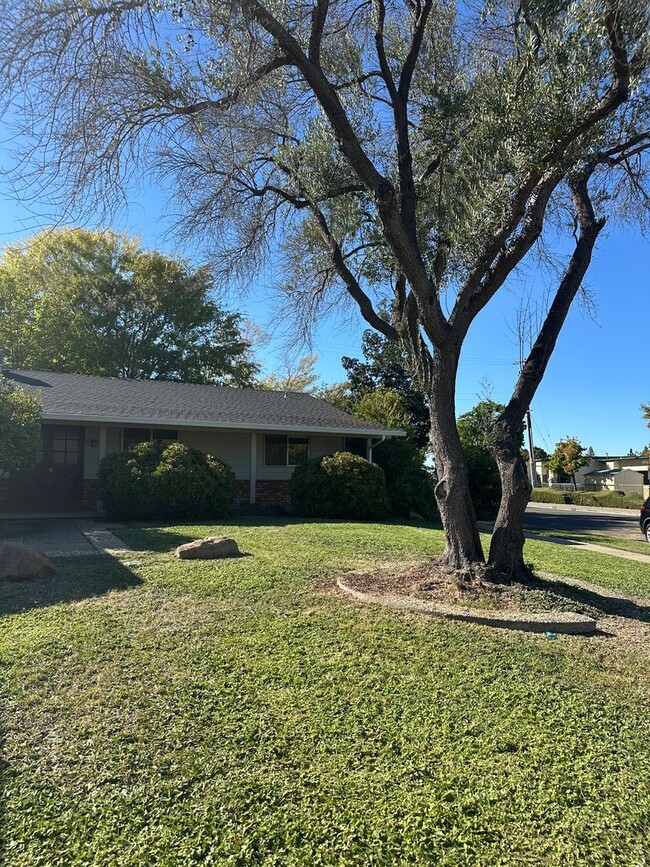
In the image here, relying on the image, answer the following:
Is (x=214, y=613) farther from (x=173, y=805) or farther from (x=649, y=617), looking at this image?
(x=649, y=617)

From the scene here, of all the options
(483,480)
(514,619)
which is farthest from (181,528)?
(483,480)

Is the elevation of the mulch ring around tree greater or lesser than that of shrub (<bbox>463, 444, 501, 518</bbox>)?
lesser

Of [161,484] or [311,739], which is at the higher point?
[161,484]

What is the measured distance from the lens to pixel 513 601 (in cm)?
528

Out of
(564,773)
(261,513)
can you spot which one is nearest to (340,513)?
(261,513)

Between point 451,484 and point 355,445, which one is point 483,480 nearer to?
point 355,445

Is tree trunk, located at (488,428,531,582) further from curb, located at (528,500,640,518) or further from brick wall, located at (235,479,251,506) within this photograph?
curb, located at (528,500,640,518)

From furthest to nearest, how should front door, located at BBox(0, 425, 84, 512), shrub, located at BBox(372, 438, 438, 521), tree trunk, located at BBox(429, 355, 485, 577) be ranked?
shrub, located at BBox(372, 438, 438, 521) < front door, located at BBox(0, 425, 84, 512) < tree trunk, located at BBox(429, 355, 485, 577)

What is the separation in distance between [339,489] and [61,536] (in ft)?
20.5

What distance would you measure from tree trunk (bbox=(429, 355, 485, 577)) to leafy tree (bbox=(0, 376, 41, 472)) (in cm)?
767

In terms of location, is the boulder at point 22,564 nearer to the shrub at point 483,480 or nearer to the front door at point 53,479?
the front door at point 53,479

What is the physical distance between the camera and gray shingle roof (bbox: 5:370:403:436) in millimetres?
13211

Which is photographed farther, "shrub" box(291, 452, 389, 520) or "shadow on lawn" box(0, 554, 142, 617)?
"shrub" box(291, 452, 389, 520)

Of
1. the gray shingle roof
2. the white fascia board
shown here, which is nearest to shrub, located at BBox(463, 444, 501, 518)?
the white fascia board
